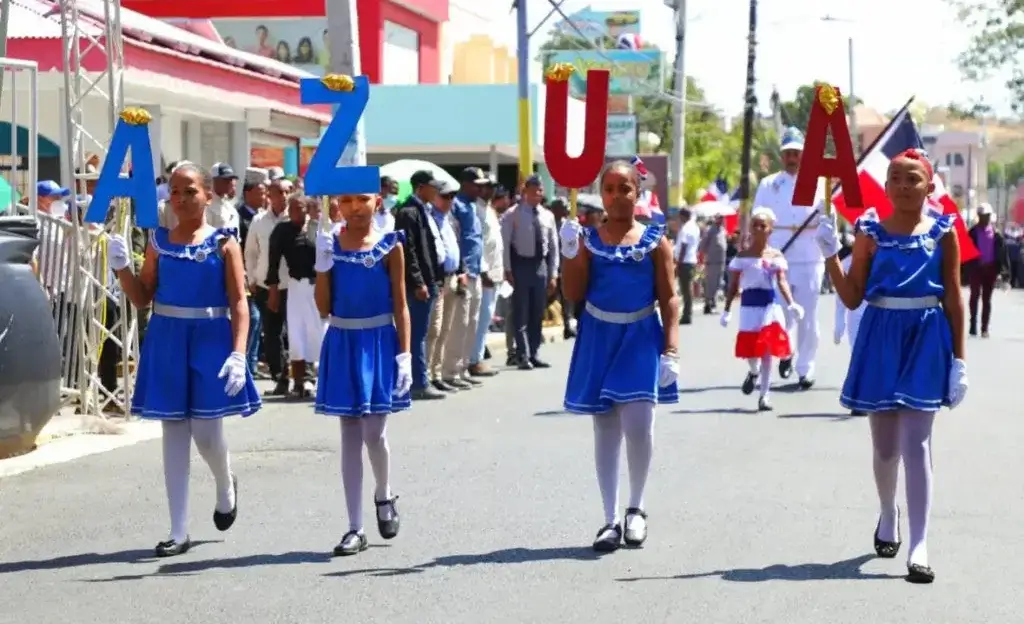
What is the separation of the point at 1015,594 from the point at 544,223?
1294 centimetres

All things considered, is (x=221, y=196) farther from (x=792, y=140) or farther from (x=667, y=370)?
(x=667, y=370)

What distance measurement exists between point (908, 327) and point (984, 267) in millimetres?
21224

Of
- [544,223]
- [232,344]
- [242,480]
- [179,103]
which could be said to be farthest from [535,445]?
[179,103]

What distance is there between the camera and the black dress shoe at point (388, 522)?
30.1ft

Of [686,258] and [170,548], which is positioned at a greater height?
[686,258]

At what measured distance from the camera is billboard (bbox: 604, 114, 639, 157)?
52.9 m

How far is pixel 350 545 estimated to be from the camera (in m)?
8.84

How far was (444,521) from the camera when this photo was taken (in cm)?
977

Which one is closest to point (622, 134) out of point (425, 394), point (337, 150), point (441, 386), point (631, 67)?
point (631, 67)

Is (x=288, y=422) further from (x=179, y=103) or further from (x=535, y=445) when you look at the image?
(x=179, y=103)

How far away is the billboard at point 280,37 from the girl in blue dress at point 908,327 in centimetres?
3682

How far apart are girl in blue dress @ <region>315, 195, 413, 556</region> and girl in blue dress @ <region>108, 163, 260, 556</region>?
39cm

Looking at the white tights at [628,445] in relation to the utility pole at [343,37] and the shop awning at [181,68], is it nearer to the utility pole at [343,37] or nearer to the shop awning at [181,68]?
the utility pole at [343,37]

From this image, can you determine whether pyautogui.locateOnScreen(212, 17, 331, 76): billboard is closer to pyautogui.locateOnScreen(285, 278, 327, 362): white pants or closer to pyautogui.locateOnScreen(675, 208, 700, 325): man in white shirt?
pyautogui.locateOnScreen(675, 208, 700, 325): man in white shirt
